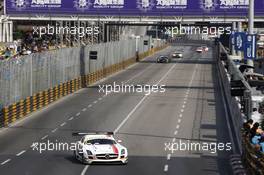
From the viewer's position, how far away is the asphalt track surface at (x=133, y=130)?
982 inches

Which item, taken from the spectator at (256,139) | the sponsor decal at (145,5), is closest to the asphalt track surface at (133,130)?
the spectator at (256,139)

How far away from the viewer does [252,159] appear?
21062 millimetres

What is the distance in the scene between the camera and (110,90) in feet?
193

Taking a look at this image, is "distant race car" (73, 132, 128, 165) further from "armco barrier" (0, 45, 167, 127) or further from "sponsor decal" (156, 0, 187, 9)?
"sponsor decal" (156, 0, 187, 9)

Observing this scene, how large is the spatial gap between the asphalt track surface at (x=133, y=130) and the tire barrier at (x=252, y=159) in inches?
59.0

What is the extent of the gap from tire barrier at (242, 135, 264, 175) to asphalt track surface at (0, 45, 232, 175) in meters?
1.50

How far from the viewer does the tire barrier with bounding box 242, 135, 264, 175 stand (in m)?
19.4

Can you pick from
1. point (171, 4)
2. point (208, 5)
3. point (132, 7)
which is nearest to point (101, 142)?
point (208, 5)

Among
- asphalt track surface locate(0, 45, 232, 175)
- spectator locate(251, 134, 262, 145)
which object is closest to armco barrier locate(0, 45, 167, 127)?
asphalt track surface locate(0, 45, 232, 175)

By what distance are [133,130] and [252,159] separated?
14.1 metres

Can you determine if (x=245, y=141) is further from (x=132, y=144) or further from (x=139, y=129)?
(x=139, y=129)

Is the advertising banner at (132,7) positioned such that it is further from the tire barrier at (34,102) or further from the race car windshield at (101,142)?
the race car windshield at (101,142)

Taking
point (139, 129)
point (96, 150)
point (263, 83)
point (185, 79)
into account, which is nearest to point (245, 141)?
point (96, 150)

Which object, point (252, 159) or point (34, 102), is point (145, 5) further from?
point (252, 159)
